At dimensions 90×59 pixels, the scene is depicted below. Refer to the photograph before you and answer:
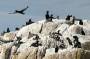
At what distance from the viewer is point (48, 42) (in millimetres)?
69250

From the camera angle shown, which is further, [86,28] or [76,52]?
[86,28]

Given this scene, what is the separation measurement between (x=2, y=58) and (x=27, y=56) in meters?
8.56

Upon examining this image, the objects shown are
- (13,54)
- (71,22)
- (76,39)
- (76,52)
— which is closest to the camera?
(76,52)

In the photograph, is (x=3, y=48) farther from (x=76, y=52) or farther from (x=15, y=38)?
(x=76, y=52)

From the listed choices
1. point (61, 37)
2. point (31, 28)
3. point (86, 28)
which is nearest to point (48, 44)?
point (61, 37)

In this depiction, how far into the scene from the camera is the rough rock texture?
6272cm

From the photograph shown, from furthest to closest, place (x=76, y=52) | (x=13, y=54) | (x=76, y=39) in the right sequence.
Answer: (x=13, y=54), (x=76, y=39), (x=76, y=52)

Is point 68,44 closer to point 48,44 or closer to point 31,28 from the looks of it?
point 48,44

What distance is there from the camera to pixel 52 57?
63.1 m

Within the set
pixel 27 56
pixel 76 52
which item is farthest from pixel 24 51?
pixel 76 52

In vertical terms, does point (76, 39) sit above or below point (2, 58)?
above

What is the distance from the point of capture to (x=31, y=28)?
3221 inches

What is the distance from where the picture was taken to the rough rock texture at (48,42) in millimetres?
62725

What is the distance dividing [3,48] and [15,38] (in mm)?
6647
